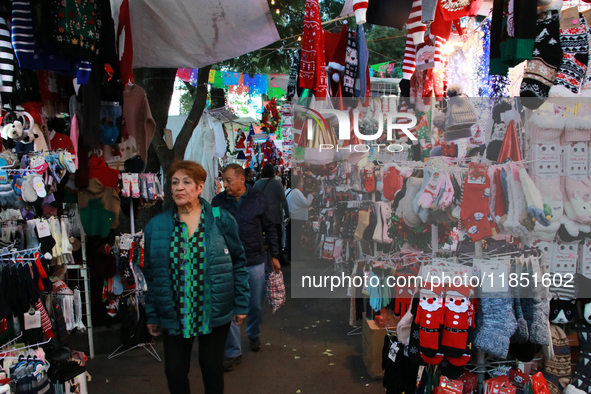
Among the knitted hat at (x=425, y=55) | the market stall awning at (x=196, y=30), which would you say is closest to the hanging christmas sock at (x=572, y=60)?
the knitted hat at (x=425, y=55)

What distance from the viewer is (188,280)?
258 centimetres

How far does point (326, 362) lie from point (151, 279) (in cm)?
238

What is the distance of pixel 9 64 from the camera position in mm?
2561

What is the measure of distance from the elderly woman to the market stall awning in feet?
4.74

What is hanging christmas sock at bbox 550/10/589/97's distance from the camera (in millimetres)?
2549

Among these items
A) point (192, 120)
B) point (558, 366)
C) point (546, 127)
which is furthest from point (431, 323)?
point (192, 120)

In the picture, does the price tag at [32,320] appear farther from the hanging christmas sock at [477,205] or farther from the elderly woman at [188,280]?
the hanging christmas sock at [477,205]

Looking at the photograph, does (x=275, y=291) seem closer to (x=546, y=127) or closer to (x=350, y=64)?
(x=350, y=64)

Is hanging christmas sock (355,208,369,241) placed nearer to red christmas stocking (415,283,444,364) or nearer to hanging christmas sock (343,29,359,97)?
hanging christmas sock (343,29,359,97)

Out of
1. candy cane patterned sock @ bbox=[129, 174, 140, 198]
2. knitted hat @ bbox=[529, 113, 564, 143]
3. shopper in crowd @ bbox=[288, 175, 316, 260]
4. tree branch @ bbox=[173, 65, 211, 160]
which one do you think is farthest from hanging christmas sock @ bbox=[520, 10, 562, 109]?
shopper in crowd @ bbox=[288, 175, 316, 260]

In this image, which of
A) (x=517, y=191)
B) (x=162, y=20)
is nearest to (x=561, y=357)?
(x=517, y=191)

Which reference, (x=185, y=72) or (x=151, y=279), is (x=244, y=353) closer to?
(x=151, y=279)

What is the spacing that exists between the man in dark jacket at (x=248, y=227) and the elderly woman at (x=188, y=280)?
121 centimetres

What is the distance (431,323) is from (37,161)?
279cm
